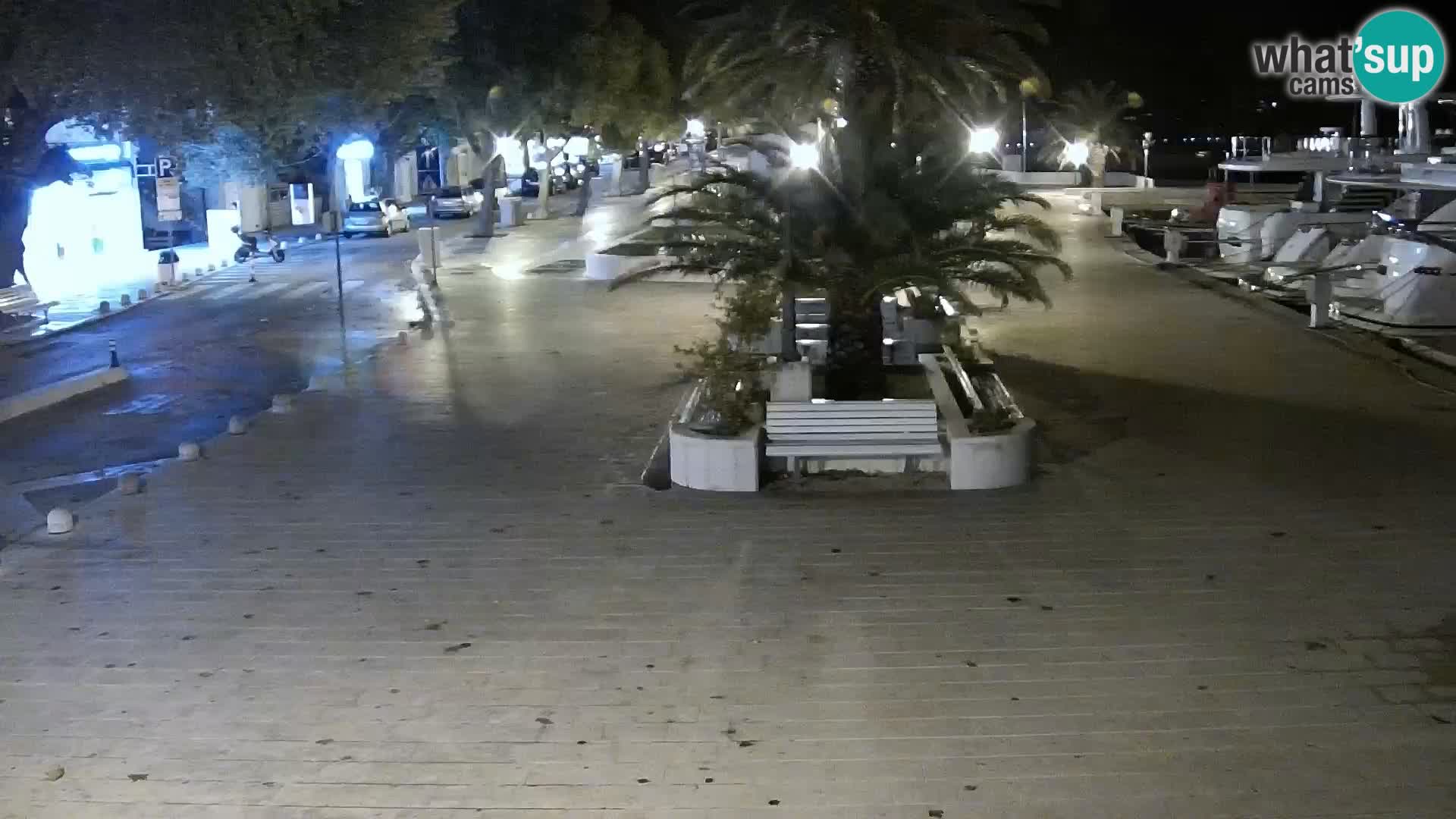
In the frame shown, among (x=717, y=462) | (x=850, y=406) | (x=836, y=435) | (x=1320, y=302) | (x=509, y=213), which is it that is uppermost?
(x=509, y=213)

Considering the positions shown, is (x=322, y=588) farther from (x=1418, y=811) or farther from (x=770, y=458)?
(x=1418, y=811)

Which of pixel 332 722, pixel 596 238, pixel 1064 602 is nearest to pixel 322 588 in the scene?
pixel 332 722

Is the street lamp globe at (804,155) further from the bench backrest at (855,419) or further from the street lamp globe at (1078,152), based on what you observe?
the street lamp globe at (1078,152)

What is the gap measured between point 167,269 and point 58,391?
13301 mm

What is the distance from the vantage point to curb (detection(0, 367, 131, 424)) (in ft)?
54.7

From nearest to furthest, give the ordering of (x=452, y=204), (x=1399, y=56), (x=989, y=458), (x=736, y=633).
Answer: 1. (x=736, y=633)
2. (x=989, y=458)
3. (x=1399, y=56)
4. (x=452, y=204)

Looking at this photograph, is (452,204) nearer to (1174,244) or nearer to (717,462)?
(1174,244)

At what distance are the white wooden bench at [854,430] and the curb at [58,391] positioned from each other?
9600mm

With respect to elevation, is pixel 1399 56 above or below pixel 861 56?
above

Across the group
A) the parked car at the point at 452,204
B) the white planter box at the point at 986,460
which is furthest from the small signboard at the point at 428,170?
the white planter box at the point at 986,460

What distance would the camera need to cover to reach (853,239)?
43.8 feet

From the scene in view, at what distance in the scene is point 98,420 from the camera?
16547 mm

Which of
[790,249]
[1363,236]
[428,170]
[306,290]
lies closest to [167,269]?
[306,290]

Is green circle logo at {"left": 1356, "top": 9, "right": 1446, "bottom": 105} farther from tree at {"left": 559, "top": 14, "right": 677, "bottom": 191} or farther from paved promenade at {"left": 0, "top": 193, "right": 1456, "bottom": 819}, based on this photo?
tree at {"left": 559, "top": 14, "right": 677, "bottom": 191}
